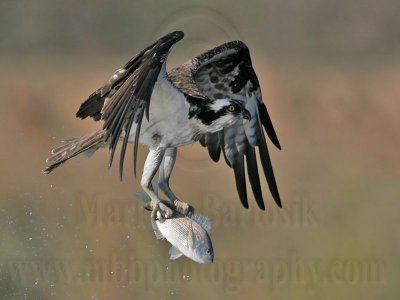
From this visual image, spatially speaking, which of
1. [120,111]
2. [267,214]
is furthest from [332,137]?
[120,111]

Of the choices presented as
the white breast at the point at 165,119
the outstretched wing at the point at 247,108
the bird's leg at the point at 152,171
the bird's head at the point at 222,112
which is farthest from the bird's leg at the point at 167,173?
the outstretched wing at the point at 247,108

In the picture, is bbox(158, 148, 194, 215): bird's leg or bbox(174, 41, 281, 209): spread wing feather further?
bbox(174, 41, 281, 209): spread wing feather

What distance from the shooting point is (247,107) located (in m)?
10.6

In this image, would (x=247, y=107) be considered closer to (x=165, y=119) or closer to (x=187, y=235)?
(x=165, y=119)

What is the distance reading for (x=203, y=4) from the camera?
1730 cm

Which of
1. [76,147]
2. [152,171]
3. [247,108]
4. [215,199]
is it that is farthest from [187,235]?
[215,199]

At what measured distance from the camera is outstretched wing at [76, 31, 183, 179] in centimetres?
922

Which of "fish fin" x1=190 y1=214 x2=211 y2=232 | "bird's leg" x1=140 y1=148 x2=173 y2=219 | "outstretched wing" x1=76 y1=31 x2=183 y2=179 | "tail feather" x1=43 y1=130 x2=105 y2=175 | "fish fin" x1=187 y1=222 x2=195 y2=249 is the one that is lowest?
"fish fin" x1=187 y1=222 x2=195 y2=249

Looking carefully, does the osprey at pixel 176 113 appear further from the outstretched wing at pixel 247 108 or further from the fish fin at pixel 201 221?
the fish fin at pixel 201 221

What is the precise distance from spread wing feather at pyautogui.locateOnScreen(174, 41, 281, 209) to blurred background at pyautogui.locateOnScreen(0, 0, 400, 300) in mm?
2059

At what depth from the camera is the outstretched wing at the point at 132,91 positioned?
922 cm

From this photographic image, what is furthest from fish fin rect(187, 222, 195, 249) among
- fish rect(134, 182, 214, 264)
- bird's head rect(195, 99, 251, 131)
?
bird's head rect(195, 99, 251, 131)

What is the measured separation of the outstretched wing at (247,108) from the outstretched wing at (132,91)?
0.87 meters

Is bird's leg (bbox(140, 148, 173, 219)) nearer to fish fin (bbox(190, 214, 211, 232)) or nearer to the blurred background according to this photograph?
fish fin (bbox(190, 214, 211, 232))
